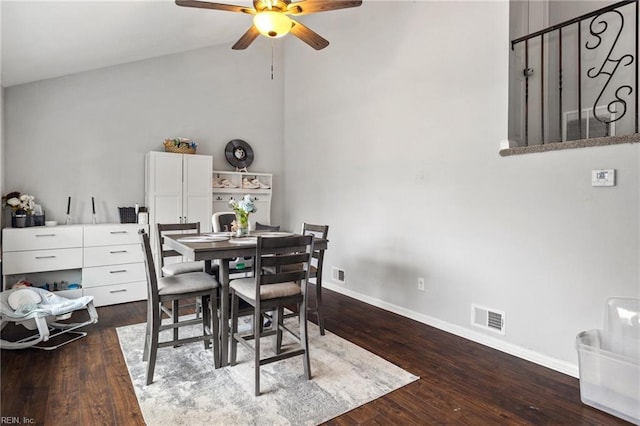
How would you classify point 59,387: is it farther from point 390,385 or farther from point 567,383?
point 567,383

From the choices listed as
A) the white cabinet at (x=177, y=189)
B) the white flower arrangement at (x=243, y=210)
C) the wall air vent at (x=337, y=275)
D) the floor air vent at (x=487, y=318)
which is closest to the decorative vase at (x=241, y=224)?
the white flower arrangement at (x=243, y=210)

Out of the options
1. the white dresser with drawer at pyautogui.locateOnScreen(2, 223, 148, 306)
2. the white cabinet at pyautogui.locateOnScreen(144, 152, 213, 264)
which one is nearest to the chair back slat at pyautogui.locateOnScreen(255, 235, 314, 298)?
the white dresser with drawer at pyautogui.locateOnScreen(2, 223, 148, 306)

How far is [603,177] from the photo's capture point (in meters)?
2.37

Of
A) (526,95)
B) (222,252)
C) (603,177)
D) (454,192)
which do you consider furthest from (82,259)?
(603,177)

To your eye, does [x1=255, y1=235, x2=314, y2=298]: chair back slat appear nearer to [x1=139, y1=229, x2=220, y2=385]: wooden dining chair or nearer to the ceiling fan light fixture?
[x1=139, y1=229, x2=220, y2=385]: wooden dining chair

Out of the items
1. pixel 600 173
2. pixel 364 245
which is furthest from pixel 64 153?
pixel 600 173

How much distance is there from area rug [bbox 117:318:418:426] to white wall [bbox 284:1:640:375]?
1.13 metres

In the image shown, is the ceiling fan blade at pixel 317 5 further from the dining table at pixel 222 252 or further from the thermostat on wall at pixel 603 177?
the thermostat on wall at pixel 603 177

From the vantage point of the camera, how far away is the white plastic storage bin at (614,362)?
2.02 m

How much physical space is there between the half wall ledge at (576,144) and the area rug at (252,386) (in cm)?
189

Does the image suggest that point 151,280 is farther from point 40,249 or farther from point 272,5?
point 40,249

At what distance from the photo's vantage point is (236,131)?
17.7 ft

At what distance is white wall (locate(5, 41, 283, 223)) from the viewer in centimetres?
399

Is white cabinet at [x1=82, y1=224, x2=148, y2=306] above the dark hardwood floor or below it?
above
